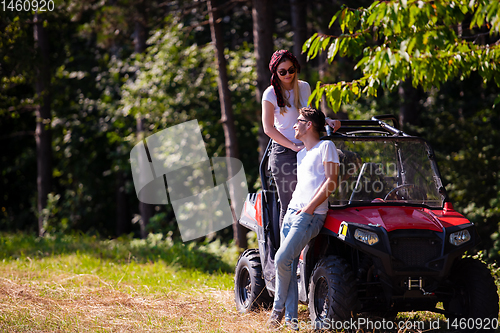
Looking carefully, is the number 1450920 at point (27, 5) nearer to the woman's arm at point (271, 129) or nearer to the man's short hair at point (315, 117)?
the woman's arm at point (271, 129)

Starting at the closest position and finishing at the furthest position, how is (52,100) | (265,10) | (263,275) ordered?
(263,275)
(265,10)
(52,100)

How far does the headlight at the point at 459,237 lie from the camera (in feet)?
13.4

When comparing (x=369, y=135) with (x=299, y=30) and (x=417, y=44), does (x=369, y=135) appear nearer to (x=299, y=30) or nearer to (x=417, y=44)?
(x=417, y=44)

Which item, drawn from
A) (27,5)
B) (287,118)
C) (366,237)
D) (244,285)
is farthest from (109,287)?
(27,5)

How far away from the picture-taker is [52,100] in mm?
18562

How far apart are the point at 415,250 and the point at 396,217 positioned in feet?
1.04

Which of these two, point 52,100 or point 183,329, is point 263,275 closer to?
point 183,329

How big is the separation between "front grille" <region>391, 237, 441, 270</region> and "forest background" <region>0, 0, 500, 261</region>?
3.68m

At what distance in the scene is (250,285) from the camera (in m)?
5.39

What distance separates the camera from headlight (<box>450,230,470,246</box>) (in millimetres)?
4090

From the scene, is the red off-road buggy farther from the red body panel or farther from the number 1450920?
the number 1450920

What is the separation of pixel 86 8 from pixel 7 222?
10781 millimetres

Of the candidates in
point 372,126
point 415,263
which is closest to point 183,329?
point 415,263

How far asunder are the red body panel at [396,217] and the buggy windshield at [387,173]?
141mm
